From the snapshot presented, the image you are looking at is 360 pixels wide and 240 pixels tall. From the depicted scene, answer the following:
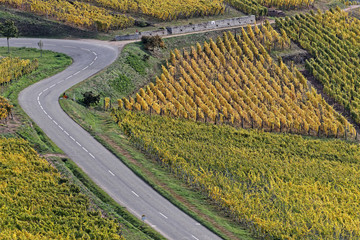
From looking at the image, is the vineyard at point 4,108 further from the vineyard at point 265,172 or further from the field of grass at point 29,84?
the vineyard at point 265,172

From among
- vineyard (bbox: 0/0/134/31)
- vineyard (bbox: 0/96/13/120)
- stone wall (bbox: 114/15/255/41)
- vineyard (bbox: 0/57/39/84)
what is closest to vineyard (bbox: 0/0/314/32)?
vineyard (bbox: 0/0/134/31)

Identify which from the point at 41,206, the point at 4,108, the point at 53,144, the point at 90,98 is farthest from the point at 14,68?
the point at 41,206

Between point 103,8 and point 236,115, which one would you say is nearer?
point 236,115

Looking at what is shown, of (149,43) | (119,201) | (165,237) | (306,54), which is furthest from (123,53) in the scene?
(165,237)

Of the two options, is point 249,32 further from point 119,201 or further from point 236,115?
point 119,201

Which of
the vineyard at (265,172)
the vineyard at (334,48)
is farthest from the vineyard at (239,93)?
the vineyard at (334,48)
